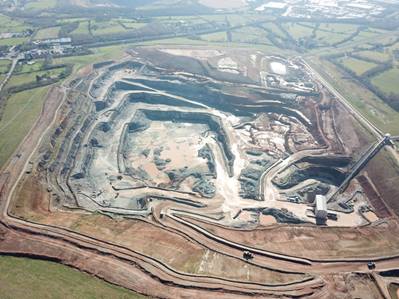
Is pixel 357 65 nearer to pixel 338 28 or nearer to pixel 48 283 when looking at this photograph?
pixel 338 28

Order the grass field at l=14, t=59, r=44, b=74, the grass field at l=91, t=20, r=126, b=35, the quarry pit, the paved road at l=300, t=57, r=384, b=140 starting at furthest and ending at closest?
the grass field at l=91, t=20, r=126, b=35 < the grass field at l=14, t=59, r=44, b=74 < the paved road at l=300, t=57, r=384, b=140 < the quarry pit

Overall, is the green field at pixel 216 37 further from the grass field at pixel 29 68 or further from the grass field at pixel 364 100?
the grass field at pixel 29 68

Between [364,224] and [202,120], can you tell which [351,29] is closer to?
[202,120]

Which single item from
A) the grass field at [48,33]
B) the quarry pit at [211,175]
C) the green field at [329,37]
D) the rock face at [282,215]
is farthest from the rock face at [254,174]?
the grass field at [48,33]

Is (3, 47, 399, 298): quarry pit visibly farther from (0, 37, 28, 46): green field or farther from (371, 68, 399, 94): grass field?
(0, 37, 28, 46): green field

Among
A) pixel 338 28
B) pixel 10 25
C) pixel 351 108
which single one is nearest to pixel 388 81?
pixel 351 108

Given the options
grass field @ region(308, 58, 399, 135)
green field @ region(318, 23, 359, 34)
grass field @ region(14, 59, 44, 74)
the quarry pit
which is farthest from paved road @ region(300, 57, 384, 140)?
grass field @ region(14, 59, 44, 74)

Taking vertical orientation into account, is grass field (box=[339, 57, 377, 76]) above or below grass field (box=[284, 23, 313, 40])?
above
